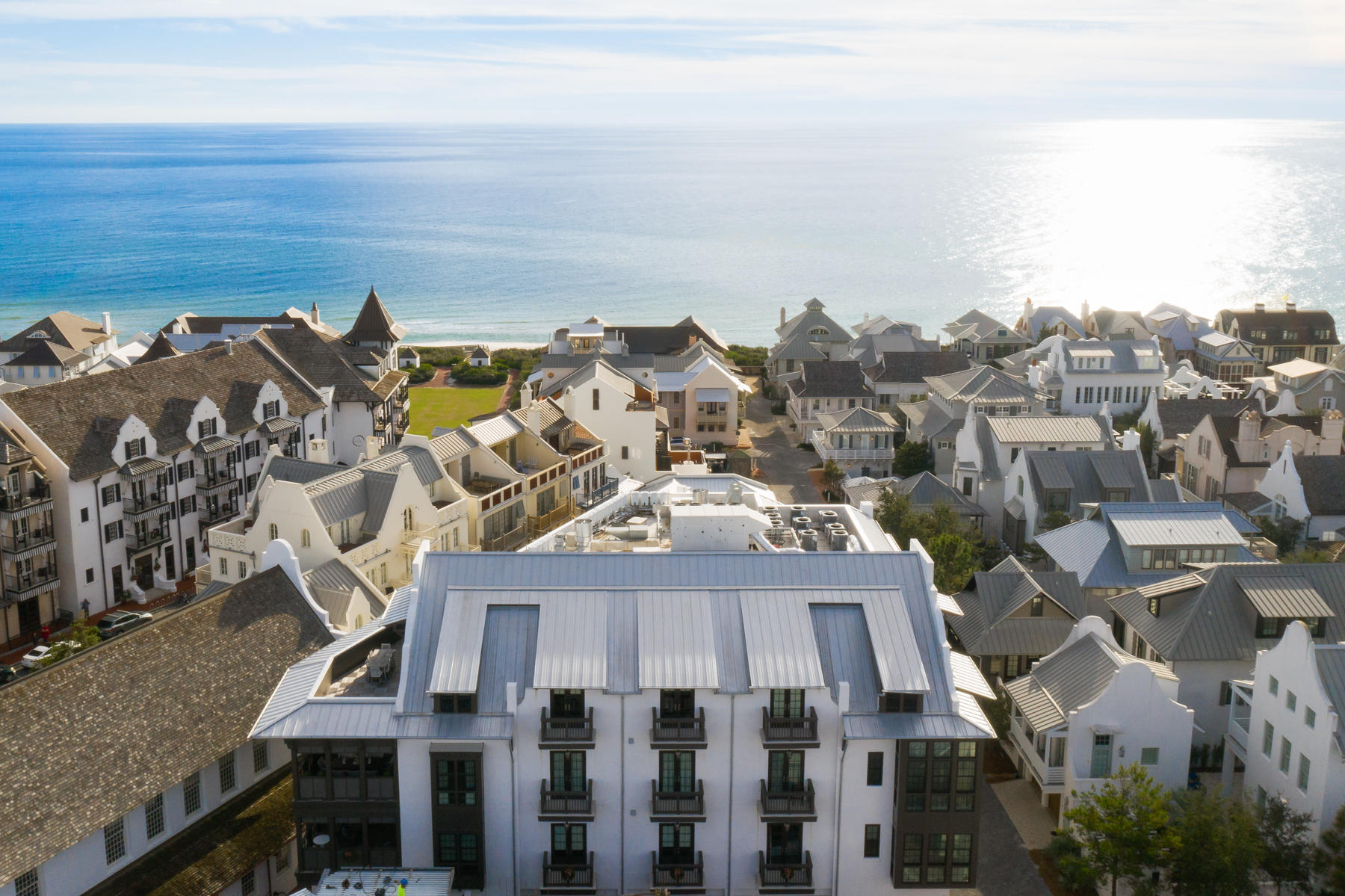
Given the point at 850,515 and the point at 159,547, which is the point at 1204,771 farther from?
the point at 159,547

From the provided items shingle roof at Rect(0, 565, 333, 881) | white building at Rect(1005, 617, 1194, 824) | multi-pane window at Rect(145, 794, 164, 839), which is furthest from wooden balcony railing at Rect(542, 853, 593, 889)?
white building at Rect(1005, 617, 1194, 824)

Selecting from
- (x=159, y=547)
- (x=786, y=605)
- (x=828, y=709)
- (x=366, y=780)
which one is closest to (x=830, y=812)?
(x=828, y=709)

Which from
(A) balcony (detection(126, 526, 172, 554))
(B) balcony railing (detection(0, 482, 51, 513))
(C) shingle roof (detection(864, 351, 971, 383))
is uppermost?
(C) shingle roof (detection(864, 351, 971, 383))

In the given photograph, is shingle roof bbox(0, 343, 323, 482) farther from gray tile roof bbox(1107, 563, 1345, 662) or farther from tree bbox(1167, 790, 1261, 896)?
tree bbox(1167, 790, 1261, 896)

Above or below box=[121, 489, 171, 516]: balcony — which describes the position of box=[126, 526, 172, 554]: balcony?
below

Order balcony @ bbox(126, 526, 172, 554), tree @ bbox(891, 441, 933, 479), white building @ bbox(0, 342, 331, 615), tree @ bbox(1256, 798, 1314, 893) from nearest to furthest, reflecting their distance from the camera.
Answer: tree @ bbox(1256, 798, 1314, 893) < white building @ bbox(0, 342, 331, 615) < balcony @ bbox(126, 526, 172, 554) < tree @ bbox(891, 441, 933, 479)

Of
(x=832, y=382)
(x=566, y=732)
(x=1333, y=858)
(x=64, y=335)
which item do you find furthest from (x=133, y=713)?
(x=64, y=335)

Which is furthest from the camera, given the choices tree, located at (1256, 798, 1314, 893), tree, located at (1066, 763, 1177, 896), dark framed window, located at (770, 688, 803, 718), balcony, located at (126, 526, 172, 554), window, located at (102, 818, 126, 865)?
balcony, located at (126, 526, 172, 554)
